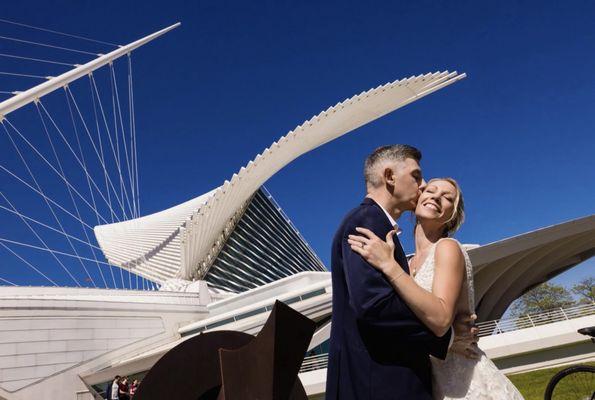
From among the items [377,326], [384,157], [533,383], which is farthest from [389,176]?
[533,383]

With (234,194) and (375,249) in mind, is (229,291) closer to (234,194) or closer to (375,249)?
(234,194)

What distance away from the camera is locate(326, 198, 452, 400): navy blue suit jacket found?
1.60 meters

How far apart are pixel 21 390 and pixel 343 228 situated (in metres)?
20.8

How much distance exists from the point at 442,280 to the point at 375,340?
33 centimetres

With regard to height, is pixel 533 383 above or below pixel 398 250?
above

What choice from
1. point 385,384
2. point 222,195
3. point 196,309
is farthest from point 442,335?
point 222,195

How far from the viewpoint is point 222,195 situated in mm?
30734

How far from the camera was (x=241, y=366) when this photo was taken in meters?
2.50

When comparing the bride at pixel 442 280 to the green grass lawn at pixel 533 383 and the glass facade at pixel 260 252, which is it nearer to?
the green grass lawn at pixel 533 383

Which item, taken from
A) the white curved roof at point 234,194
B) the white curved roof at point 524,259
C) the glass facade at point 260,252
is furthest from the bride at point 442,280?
the glass facade at point 260,252

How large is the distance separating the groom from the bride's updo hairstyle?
0.86ft

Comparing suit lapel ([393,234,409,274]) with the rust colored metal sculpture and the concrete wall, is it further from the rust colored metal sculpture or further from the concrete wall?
the concrete wall

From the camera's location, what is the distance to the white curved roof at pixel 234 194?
31.0 metres

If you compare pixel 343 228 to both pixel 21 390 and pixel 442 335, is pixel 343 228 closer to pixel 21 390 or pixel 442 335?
pixel 442 335
